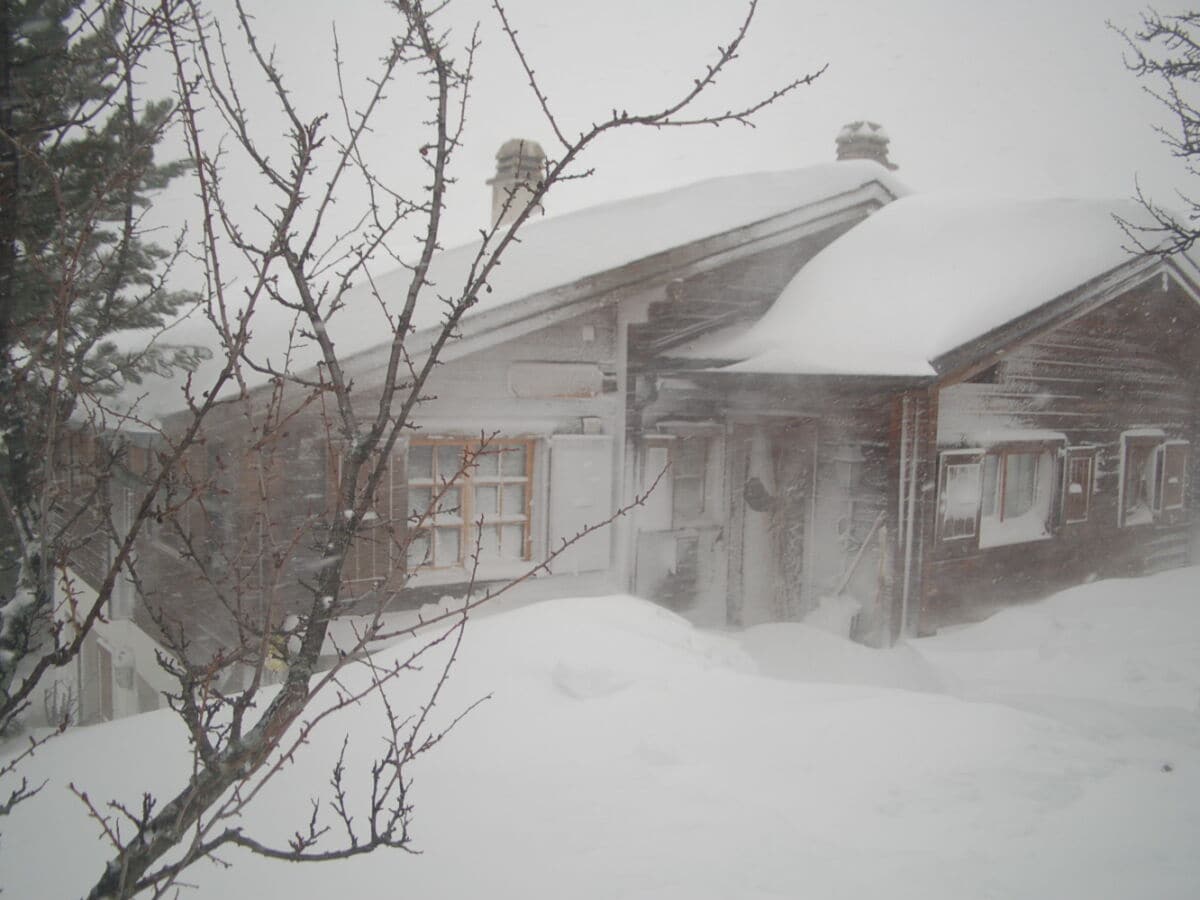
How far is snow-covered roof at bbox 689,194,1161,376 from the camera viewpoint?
7098 millimetres

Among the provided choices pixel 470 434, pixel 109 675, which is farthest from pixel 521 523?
pixel 109 675

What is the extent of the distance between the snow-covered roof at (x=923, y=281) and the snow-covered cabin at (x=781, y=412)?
0.04 metres

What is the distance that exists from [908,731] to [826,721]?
443 millimetres

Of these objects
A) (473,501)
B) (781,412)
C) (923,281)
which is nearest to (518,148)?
(781,412)

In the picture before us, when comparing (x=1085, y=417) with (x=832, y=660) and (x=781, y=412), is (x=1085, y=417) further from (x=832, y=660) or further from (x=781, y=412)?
(x=832, y=660)

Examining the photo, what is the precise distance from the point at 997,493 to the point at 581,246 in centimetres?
539

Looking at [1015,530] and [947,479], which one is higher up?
[947,479]

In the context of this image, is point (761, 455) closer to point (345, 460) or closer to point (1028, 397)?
point (1028, 397)

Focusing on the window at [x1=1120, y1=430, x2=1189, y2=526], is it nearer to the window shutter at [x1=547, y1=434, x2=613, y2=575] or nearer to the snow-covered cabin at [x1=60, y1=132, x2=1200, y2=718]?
the snow-covered cabin at [x1=60, y1=132, x2=1200, y2=718]

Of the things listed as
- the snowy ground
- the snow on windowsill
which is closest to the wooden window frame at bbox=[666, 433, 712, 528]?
the snowy ground

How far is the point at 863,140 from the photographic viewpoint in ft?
42.8

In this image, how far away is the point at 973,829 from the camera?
3412 mm

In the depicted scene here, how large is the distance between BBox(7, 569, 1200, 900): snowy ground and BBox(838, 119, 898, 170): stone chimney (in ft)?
33.3

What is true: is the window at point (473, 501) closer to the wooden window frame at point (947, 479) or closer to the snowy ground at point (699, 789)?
the snowy ground at point (699, 789)
